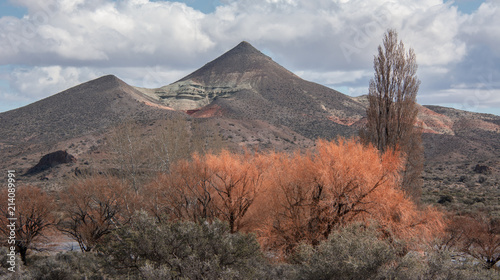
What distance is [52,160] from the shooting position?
2434 inches

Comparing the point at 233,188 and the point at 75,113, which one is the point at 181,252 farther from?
the point at 75,113

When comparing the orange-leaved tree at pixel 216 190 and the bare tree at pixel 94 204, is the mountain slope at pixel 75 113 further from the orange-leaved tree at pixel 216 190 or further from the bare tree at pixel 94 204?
the orange-leaved tree at pixel 216 190

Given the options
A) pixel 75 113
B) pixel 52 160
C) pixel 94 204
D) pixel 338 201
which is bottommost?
pixel 94 204

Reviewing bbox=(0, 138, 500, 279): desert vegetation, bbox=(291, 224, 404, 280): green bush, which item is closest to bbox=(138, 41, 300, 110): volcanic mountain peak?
bbox=(0, 138, 500, 279): desert vegetation

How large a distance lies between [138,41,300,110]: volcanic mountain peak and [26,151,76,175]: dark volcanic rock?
6642cm

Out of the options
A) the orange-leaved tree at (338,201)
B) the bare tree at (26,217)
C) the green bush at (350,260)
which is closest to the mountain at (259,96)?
the bare tree at (26,217)

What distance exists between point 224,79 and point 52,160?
303ft

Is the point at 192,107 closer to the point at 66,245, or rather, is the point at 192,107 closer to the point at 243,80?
the point at 243,80

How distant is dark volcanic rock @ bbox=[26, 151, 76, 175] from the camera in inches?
2399

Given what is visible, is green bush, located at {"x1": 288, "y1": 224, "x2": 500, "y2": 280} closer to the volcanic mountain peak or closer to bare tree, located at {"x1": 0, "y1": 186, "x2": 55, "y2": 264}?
bare tree, located at {"x1": 0, "y1": 186, "x2": 55, "y2": 264}

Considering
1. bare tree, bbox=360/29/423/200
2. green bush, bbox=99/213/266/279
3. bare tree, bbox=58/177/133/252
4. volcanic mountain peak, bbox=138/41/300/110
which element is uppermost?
volcanic mountain peak, bbox=138/41/300/110

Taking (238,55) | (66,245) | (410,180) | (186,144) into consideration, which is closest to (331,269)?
(410,180)

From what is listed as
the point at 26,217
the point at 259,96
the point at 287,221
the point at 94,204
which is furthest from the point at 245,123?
the point at 287,221

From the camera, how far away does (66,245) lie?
111 feet
